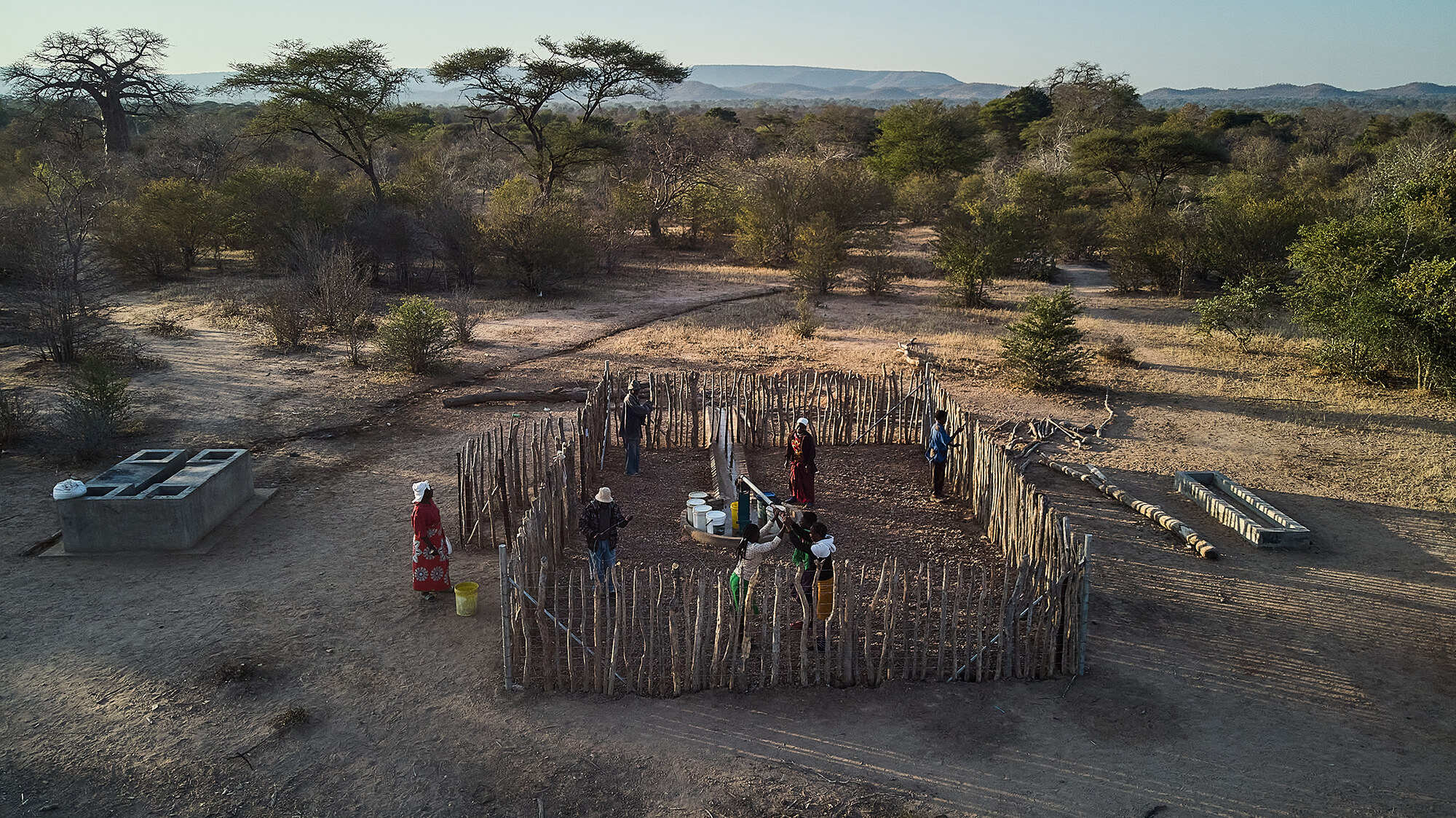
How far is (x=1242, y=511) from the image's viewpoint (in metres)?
9.46

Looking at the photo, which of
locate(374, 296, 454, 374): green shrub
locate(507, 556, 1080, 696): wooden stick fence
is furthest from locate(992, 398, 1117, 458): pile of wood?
locate(374, 296, 454, 374): green shrub

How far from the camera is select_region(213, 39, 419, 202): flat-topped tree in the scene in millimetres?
25297

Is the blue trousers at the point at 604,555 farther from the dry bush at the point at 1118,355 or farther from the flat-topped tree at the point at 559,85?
the flat-topped tree at the point at 559,85

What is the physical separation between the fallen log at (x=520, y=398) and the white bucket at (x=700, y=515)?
15.8ft

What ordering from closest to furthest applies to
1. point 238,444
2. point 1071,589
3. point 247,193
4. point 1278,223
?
point 1071,589 < point 238,444 < point 1278,223 < point 247,193

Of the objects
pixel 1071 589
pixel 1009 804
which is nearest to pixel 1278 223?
pixel 1071 589

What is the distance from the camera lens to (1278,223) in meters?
20.7

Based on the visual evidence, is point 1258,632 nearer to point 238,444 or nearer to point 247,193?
point 238,444

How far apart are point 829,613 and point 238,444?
8508 millimetres

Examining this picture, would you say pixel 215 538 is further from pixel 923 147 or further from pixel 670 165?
pixel 923 147

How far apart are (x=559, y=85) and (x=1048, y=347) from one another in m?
22.1

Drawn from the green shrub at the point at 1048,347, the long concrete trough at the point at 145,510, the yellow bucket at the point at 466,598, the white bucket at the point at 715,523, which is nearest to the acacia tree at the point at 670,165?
the green shrub at the point at 1048,347

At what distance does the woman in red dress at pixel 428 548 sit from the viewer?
24.2 ft

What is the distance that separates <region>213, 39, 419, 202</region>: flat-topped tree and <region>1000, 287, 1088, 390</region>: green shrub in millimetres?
18682
